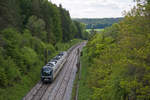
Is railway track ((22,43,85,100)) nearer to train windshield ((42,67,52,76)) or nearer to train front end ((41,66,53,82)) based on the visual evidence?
train front end ((41,66,53,82))

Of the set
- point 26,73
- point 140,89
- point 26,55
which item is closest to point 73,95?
point 26,73

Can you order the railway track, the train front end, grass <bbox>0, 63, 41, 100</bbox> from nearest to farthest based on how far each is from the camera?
grass <bbox>0, 63, 41, 100</bbox> < the railway track < the train front end

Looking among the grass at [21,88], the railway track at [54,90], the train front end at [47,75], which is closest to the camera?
the grass at [21,88]

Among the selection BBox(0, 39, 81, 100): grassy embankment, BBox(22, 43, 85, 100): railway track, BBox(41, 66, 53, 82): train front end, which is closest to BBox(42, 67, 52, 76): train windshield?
BBox(41, 66, 53, 82): train front end

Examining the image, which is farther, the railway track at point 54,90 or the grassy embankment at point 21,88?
the railway track at point 54,90

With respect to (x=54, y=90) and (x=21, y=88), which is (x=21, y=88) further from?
(x=54, y=90)

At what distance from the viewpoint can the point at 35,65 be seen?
3084cm

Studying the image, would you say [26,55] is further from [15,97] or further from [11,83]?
[15,97]

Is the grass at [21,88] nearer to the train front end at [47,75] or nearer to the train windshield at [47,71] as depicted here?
the train front end at [47,75]

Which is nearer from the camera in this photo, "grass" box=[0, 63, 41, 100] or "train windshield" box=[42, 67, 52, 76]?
"grass" box=[0, 63, 41, 100]

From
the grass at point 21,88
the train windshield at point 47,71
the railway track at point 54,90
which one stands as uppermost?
the train windshield at point 47,71

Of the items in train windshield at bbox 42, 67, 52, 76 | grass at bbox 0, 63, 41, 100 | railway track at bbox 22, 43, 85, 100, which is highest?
train windshield at bbox 42, 67, 52, 76

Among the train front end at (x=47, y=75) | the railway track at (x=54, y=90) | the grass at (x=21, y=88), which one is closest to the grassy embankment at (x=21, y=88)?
the grass at (x=21, y=88)

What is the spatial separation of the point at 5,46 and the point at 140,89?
2154 cm
